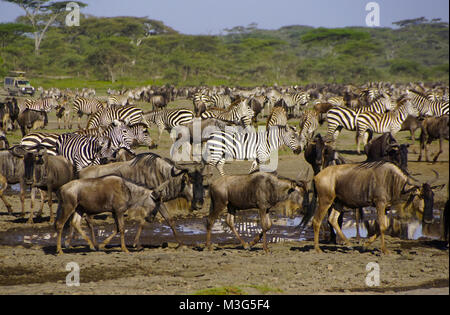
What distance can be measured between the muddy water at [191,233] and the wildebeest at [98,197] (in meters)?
0.98

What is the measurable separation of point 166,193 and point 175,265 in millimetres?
1810

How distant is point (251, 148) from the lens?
14828mm

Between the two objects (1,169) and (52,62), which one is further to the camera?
(52,62)

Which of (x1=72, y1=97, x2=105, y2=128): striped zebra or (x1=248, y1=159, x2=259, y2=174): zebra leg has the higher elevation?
(x1=72, y1=97, x2=105, y2=128): striped zebra

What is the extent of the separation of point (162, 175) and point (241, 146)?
15.8 ft

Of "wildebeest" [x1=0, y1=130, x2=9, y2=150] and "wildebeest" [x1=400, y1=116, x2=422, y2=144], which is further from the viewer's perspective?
"wildebeest" [x1=400, y1=116, x2=422, y2=144]

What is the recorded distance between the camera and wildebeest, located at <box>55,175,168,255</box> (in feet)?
29.0

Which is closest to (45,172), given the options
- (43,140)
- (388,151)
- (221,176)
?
(43,140)

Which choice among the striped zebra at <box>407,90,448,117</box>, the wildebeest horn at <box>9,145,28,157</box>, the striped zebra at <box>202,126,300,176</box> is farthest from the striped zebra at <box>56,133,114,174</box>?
the striped zebra at <box>407,90,448,117</box>

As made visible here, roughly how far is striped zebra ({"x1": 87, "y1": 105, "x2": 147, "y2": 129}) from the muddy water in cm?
905

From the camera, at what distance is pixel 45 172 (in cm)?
1110

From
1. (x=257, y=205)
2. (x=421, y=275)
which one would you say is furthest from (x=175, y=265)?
(x=421, y=275)

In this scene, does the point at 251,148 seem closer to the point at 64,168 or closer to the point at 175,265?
the point at 64,168

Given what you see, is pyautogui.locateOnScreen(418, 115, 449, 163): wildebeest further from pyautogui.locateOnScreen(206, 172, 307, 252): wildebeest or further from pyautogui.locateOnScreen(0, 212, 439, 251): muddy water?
pyautogui.locateOnScreen(206, 172, 307, 252): wildebeest
